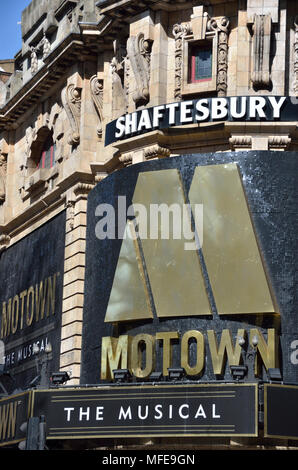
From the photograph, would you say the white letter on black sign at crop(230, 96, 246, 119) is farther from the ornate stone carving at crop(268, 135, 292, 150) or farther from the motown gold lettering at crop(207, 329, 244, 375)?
the motown gold lettering at crop(207, 329, 244, 375)

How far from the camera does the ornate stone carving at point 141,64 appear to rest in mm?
51719

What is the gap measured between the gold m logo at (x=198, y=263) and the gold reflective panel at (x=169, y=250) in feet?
0.11

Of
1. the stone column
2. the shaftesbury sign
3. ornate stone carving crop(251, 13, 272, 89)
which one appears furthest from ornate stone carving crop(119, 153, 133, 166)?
ornate stone carving crop(251, 13, 272, 89)

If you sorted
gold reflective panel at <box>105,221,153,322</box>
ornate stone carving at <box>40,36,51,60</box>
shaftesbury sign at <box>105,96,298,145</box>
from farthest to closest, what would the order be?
ornate stone carving at <box>40,36,51,60</box> → gold reflective panel at <box>105,221,153,322</box> → shaftesbury sign at <box>105,96,298,145</box>

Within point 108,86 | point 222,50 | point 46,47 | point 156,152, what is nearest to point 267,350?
point 156,152

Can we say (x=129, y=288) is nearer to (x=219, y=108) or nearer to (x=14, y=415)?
(x=14, y=415)

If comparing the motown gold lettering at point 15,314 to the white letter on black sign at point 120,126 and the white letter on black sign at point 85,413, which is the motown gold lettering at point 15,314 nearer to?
the white letter on black sign at point 120,126

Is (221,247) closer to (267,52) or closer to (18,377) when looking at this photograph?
(267,52)

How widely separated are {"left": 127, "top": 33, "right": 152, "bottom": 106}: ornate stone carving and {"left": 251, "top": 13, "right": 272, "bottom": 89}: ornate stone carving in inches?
170

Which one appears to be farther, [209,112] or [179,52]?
[179,52]

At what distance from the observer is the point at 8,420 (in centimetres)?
5241

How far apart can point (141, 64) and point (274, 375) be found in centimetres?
1329

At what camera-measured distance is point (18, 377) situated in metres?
59.5

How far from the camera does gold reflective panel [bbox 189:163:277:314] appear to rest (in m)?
47.1
